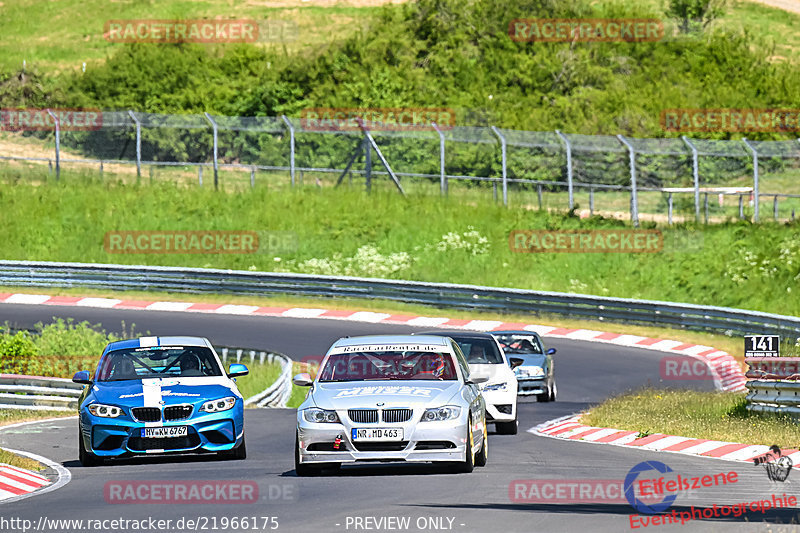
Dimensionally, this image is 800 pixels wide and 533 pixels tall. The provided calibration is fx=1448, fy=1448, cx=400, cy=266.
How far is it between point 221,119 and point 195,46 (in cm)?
2127

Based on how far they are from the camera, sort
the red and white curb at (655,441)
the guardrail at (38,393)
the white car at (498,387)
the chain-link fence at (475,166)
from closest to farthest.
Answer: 1. the red and white curb at (655,441)
2. the white car at (498,387)
3. the guardrail at (38,393)
4. the chain-link fence at (475,166)

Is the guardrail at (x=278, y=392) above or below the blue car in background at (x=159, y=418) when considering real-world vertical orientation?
below

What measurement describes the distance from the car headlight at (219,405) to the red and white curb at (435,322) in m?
14.4

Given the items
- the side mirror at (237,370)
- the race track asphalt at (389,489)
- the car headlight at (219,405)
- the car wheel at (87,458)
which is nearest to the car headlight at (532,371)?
the race track asphalt at (389,489)

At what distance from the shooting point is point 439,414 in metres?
13.6

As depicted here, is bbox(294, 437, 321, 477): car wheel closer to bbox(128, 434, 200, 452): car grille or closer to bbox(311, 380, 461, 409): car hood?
bbox(311, 380, 461, 409): car hood

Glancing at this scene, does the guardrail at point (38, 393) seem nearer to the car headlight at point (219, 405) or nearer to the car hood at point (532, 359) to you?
the car hood at point (532, 359)

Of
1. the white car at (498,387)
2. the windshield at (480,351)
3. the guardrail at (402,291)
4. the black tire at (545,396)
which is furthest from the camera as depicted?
the guardrail at (402,291)

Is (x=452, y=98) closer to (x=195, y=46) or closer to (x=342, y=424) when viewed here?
(x=195, y=46)

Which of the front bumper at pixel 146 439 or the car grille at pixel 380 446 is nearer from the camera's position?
the car grille at pixel 380 446

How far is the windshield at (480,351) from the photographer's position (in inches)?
775

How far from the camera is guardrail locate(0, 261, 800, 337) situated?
3488 centimetres

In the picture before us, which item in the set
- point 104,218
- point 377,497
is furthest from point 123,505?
point 104,218

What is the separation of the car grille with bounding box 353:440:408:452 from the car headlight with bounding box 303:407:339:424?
12.4 inches
